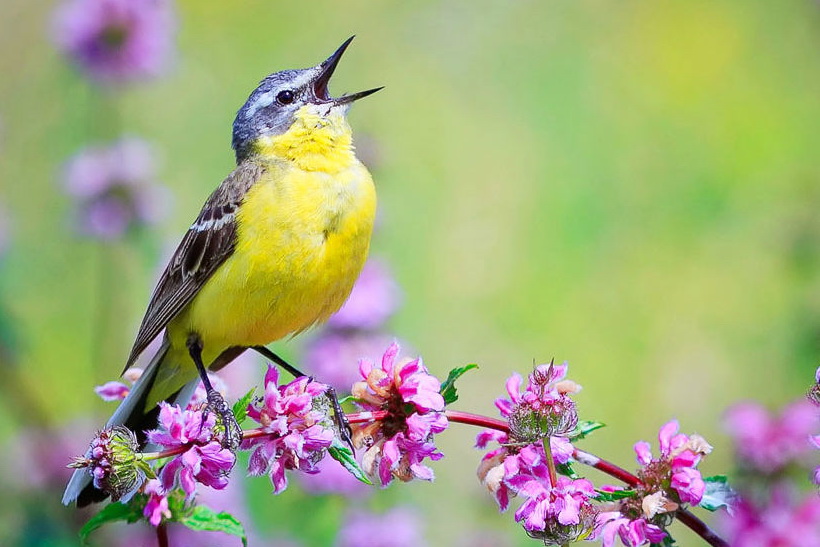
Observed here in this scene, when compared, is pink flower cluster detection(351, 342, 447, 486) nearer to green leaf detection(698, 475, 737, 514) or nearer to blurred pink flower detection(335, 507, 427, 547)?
green leaf detection(698, 475, 737, 514)

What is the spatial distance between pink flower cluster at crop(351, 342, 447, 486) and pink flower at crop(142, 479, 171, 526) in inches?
14.7

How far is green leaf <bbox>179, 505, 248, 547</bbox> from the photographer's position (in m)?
2.10

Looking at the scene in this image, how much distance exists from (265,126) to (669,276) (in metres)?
4.53

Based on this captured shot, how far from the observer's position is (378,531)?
3.58m

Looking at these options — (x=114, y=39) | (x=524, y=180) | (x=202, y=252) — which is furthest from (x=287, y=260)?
(x=524, y=180)

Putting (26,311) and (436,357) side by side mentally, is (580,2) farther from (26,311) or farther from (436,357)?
(26,311)

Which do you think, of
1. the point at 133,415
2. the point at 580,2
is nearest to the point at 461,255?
the point at 580,2

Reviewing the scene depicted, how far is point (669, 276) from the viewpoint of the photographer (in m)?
7.36

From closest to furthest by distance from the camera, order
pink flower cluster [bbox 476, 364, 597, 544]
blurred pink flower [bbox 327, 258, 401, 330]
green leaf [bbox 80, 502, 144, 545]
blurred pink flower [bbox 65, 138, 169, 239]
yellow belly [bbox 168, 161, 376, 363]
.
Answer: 1. pink flower cluster [bbox 476, 364, 597, 544]
2. green leaf [bbox 80, 502, 144, 545]
3. yellow belly [bbox 168, 161, 376, 363]
4. blurred pink flower [bbox 327, 258, 401, 330]
5. blurred pink flower [bbox 65, 138, 169, 239]

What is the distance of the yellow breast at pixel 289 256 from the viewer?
9.43ft

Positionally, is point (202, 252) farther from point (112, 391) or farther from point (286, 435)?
point (286, 435)

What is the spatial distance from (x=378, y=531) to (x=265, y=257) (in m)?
1.18

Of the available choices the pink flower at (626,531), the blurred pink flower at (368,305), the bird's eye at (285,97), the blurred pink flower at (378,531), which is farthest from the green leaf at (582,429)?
the blurred pink flower at (368,305)

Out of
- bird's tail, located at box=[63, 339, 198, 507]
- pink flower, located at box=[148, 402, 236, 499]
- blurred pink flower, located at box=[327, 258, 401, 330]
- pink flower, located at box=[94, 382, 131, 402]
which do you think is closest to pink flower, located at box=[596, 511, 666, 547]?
pink flower, located at box=[148, 402, 236, 499]
